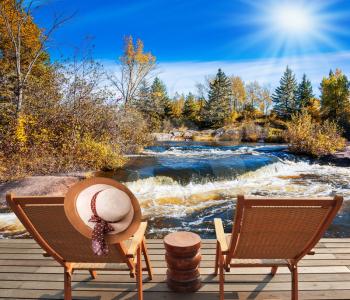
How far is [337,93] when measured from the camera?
128 ft

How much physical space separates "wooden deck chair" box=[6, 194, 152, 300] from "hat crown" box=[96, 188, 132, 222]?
273mm

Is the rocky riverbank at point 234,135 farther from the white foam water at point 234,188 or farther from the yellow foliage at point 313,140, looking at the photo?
the white foam water at point 234,188

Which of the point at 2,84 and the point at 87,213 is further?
the point at 2,84

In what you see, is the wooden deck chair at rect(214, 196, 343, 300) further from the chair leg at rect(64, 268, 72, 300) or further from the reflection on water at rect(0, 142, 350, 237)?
the reflection on water at rect(0, 142, 350, 237)

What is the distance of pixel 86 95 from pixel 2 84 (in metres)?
3.61

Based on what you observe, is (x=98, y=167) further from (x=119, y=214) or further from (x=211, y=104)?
(x=211, y=104)

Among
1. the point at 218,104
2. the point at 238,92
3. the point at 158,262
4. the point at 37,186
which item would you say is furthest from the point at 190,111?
the point at 158,262

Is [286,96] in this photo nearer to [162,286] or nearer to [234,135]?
[234,135]

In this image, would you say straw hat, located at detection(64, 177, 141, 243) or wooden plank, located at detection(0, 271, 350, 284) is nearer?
straw hat, located at detection(64, 177, 141, 243)

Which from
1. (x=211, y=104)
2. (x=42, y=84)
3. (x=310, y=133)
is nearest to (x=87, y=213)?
(x=42, y=84)

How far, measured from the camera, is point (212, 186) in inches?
416

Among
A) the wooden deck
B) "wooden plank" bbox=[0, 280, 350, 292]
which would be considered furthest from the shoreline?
"wooden plank" bbox=[0, 280, 350, 292]

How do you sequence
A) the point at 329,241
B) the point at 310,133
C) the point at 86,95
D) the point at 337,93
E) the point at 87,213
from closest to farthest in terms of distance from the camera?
the point at 87,213 → the point at 329,241 → the point at 86,95 → the point at 310,133 → the point at 337,93

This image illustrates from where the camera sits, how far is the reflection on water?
7.21 m
